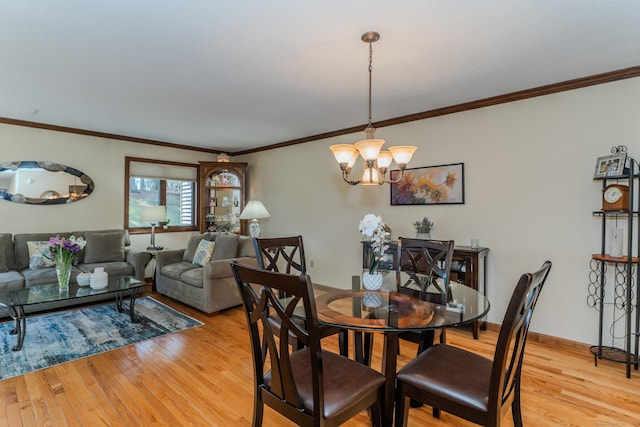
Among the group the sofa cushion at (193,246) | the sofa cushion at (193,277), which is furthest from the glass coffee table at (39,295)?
the sofa cushion at (193,246)

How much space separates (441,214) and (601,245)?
4.65ft

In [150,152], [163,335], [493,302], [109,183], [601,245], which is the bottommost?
[163,335]

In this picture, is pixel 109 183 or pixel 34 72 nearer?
pixel 34 72

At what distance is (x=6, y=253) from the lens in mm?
3965

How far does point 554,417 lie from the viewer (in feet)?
6.59

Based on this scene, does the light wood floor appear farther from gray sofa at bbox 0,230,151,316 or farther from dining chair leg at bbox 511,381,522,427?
gray sofa at bbox 0,230,151,316

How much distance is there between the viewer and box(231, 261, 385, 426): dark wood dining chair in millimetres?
1297

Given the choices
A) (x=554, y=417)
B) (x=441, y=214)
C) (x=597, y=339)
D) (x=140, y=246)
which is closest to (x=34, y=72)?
(x=140, y=246)

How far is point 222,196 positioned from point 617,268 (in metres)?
5.51

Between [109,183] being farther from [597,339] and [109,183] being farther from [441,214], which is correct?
[597,339]

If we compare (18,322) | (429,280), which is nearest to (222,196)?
(18,322)

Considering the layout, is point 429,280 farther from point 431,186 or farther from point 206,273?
point 206,273

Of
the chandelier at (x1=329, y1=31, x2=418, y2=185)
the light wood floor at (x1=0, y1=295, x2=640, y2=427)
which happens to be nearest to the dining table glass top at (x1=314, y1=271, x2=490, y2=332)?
the light wood floor at (x1=0, y1=295, x2=640, y2=427)

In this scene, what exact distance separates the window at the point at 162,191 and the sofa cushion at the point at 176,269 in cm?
131
